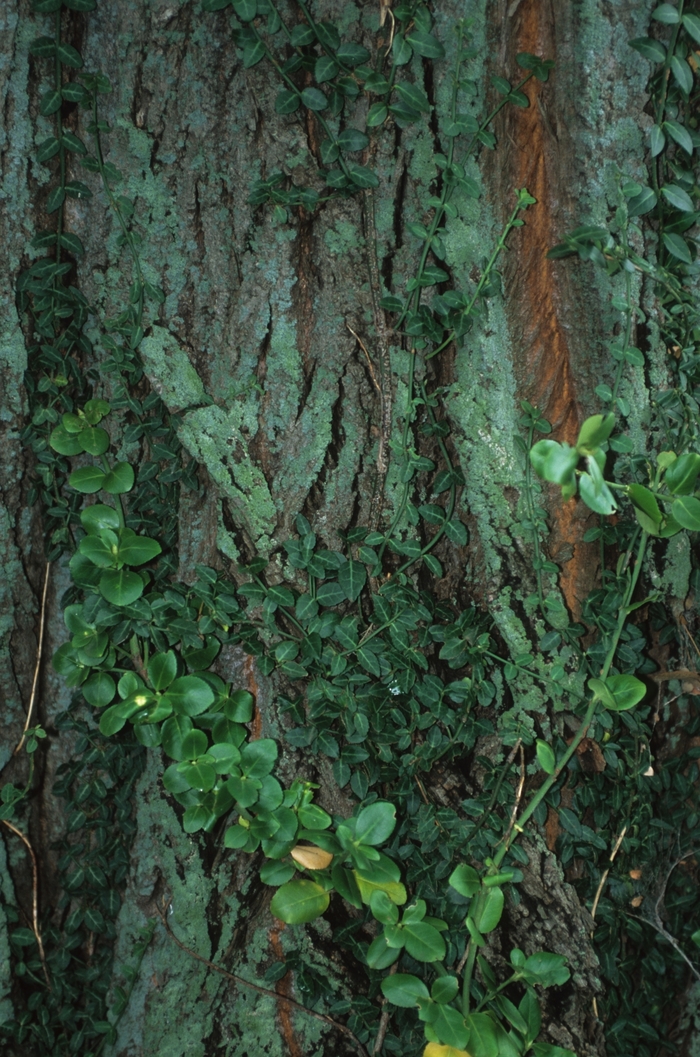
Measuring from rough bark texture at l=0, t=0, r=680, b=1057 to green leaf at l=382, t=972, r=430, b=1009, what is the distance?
175mm

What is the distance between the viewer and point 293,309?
1.30m

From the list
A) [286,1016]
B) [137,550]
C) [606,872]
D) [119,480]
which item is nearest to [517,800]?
[606,872]

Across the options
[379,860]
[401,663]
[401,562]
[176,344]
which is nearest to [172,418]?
[176,344]

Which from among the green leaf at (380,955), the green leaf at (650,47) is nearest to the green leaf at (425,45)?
the green leaf at (650,47)

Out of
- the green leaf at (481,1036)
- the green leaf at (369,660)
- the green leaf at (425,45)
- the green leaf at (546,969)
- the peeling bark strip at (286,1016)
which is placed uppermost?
the green leaf at (425,45)

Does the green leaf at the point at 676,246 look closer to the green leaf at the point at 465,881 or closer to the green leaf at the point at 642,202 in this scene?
the green leaf at the point at 642,202

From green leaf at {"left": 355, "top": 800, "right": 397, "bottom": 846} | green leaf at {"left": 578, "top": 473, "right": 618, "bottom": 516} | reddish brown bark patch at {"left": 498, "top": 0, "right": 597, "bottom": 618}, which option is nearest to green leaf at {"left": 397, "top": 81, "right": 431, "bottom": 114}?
reddish brown bark patch at {"left": 498, "top": 0, "right": 597, "bottom": 618}

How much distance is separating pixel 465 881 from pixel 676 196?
1123mm

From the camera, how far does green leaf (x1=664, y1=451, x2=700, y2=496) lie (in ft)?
3.73

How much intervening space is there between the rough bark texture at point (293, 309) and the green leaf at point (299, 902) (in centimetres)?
15

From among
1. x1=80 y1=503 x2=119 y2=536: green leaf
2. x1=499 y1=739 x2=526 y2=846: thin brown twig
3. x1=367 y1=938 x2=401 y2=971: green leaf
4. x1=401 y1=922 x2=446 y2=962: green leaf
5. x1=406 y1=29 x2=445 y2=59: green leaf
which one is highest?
x1=406 y1=29 x2=445 y2=59: green leaf

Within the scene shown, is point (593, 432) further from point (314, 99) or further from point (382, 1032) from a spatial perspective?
point (382, 1032)

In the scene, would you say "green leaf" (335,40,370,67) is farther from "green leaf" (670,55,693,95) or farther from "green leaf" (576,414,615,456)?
"green leaf" (576,414,615,456)

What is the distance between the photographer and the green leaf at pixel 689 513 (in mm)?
1140
